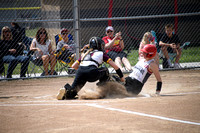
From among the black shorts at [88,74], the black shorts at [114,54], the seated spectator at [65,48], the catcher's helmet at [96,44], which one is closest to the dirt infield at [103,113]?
the black shorts at [88,74]

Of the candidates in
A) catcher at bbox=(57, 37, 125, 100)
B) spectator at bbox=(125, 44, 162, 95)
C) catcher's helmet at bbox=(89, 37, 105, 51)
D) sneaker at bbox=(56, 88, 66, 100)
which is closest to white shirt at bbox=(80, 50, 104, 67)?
catcher at bbox=(57, 37, 125, 100)

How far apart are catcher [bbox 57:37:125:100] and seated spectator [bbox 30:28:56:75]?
364cm

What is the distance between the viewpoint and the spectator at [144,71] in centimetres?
654

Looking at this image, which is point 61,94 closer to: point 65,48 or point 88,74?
point 88,74

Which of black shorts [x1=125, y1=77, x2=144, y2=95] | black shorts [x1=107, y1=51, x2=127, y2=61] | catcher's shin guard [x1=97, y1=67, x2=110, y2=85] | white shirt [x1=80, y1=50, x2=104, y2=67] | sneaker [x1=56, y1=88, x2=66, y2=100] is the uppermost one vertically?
black shorts [x1=107, y1=51, x2=127, y2=61]

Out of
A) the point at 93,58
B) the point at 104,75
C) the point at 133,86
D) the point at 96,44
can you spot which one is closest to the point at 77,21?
the point at 96,44

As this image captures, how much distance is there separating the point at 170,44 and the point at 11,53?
5681 mm

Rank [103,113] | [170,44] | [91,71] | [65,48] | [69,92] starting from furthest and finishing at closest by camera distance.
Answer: [170,44]
[65,48]
[69,92]
[91,71]
[103,113]

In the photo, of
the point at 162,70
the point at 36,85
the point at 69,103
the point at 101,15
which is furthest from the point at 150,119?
the point at 101,15

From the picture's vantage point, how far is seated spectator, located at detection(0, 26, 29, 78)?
10.3 metres

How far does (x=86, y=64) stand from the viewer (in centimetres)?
663

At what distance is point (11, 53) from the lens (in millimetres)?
10539

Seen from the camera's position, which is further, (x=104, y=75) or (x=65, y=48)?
(x=65, y=48)

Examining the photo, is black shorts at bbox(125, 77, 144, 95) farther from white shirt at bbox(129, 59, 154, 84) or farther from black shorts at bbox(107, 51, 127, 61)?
black shorts at bbox(107, 51, 127, 61)
